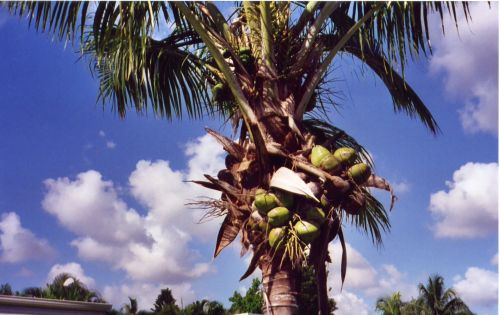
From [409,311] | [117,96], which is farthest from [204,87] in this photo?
[409,311]

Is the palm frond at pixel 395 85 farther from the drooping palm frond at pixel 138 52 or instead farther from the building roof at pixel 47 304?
the building roof at pixel 47 304

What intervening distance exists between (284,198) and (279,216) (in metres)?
0.14

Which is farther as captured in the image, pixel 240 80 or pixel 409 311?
pixel 409 311

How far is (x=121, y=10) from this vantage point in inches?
165

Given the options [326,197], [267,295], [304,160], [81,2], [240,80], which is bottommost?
[267,295]

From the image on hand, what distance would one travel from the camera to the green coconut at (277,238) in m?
3.99

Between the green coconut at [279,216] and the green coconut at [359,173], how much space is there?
0.60 meters

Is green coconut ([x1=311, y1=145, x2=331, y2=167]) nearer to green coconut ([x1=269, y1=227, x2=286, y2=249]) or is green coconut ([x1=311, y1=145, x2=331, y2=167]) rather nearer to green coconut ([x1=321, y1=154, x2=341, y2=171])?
green coconut ([x1=321, y1=154, x2=341, y2=171])

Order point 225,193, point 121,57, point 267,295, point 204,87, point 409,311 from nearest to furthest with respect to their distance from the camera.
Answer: point 267,295
point 225,193
point 121,57
point 204,87
point 409,311

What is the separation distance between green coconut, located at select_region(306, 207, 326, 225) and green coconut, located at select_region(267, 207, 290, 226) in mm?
154

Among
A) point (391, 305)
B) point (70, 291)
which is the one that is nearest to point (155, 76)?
point (70, 291)

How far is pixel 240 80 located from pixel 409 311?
33.4 meters

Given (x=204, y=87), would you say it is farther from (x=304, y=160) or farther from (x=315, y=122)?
(x=304, y=160)

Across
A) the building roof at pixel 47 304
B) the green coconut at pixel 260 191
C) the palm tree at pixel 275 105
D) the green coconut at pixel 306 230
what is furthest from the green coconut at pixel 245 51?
the building roof at pixel 47 304
